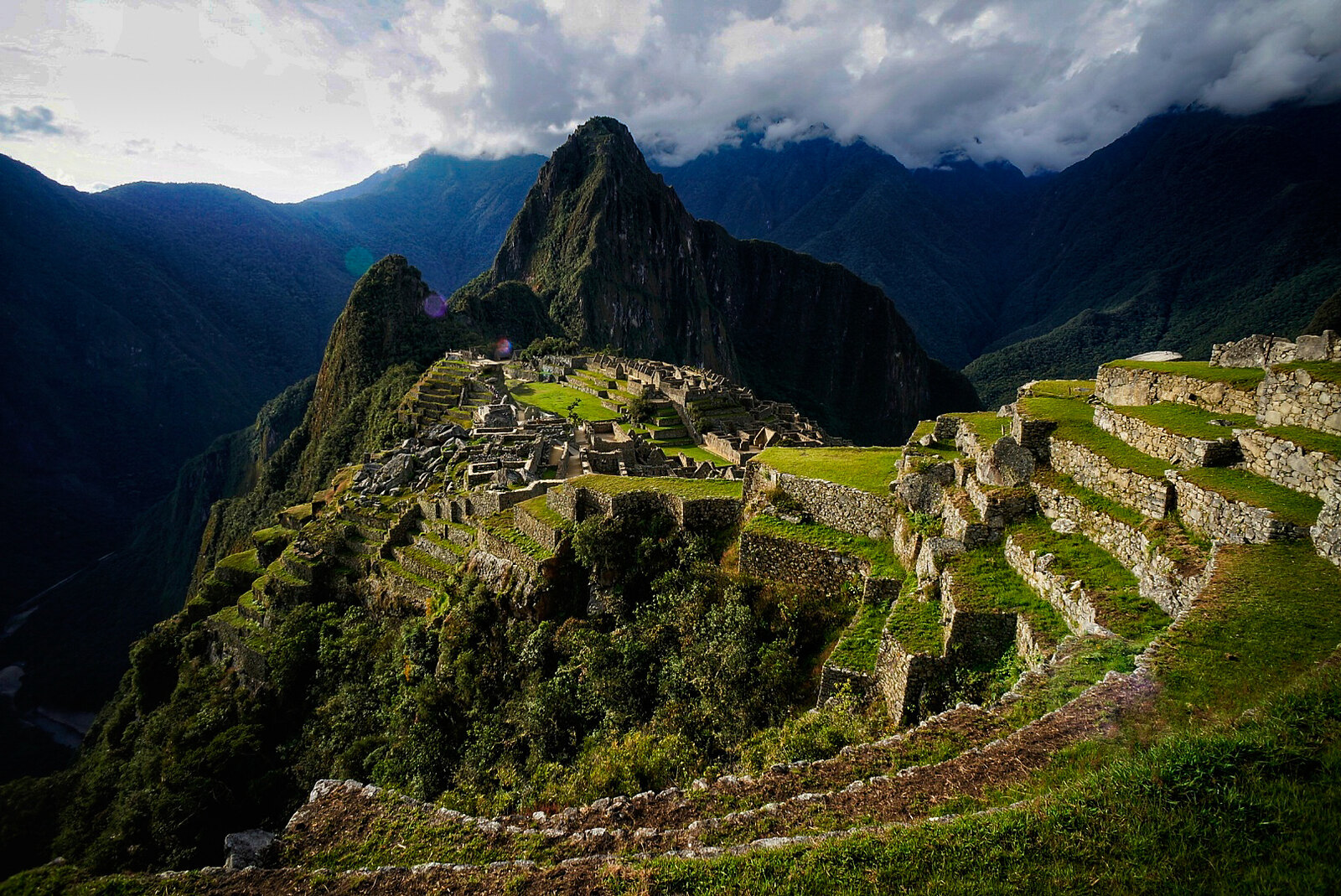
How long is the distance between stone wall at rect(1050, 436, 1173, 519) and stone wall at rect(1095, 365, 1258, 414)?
2.06m

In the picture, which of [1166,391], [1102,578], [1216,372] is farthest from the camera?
[1166,391]

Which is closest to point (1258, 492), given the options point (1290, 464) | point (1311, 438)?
point (1290, 464)

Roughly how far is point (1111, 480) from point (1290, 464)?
1907 mm

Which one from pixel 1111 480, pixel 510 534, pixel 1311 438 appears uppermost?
pixel 1311 438

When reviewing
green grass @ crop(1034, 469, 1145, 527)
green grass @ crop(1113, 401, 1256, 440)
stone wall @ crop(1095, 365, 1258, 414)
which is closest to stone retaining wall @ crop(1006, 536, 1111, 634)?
green grass @ crop(1034, 469, 1145, 527)

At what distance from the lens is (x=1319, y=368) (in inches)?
284

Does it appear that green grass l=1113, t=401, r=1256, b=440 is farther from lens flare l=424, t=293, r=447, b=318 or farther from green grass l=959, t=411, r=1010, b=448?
lens flare l=424, t=293, r=447, b=318

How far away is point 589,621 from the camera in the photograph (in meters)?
13.2

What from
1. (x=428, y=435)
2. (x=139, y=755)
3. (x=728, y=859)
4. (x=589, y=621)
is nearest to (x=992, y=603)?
(x=728, y=859)

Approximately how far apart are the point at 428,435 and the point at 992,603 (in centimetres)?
3741

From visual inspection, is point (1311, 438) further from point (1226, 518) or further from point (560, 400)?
point (560, 400)

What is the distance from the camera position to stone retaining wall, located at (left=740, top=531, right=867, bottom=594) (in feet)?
36.1

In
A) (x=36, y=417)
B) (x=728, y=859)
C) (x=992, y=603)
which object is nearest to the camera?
(x=728, y=859)

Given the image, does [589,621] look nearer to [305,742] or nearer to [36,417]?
[305,742]
